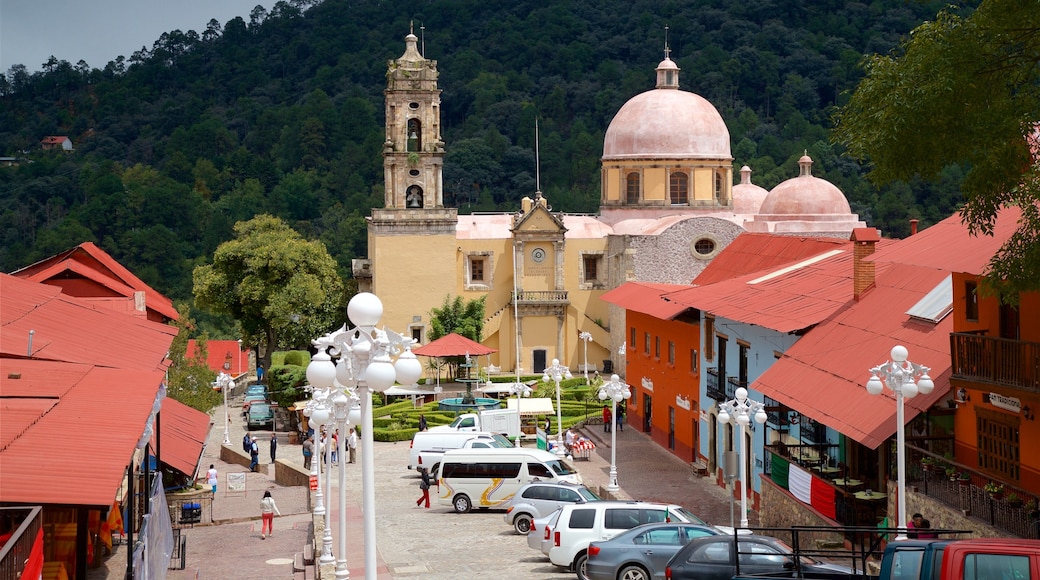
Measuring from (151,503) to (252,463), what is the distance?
21119mm

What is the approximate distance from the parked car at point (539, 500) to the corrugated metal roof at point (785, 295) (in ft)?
18.2

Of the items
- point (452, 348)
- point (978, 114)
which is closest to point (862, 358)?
point (978, 114)

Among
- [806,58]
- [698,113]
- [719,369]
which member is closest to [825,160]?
[806,58]

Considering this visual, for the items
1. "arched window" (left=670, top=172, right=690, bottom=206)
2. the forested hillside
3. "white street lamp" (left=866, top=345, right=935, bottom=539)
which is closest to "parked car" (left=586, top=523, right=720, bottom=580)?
"white street lamp" (left=866, top=345, right=935, bottom=539)

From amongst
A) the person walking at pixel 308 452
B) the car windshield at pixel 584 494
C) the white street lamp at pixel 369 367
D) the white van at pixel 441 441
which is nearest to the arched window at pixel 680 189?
the white van at pixel 441 441

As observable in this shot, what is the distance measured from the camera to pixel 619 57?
134m

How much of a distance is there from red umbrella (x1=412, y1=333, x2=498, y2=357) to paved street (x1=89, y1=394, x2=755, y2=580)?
27.3ft

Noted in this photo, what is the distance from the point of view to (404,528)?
3022 cm

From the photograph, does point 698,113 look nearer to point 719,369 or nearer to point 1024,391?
point 719,369

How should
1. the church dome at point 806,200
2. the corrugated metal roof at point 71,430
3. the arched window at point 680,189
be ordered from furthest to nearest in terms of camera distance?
the arched window at point 680,189 < the church dome at point 806,200 < the corrugated metal roof at point 71,430

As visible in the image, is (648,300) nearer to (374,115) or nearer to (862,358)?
(862,358)

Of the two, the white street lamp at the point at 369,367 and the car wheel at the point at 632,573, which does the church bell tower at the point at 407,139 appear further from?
the white street lamp at the point at 369,367

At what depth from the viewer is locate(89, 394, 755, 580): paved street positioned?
25172 millimetres

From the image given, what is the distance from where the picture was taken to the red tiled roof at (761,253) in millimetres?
40719
